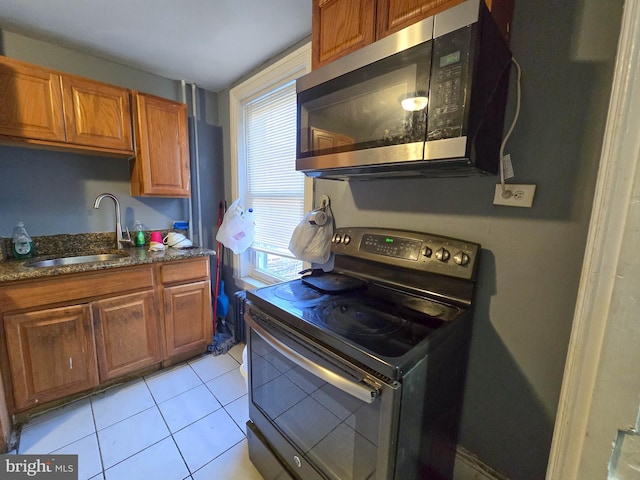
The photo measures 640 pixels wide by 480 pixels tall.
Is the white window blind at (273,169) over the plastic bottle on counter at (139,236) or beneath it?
over

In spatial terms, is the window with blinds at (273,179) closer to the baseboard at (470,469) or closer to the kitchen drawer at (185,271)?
the kitchen drawer at (185,271)

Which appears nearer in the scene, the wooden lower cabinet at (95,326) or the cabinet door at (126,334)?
the wooden lower cabinet at (95,326)

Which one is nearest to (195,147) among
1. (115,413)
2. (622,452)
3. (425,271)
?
(115,413)

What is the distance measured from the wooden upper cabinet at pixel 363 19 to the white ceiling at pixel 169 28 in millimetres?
442

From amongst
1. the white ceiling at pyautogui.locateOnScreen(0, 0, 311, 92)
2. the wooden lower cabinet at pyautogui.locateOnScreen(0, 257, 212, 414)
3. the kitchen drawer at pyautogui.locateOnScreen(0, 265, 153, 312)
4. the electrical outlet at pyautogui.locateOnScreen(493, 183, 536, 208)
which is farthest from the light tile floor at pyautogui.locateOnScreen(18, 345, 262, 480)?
the white ceiling at pyautogui.locateOnScreen(0, 0, 311, 92)

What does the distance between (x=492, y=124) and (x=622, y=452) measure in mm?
907

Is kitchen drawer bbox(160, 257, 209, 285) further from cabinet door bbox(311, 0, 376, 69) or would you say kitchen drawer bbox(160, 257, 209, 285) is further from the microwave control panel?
the microwave control panel

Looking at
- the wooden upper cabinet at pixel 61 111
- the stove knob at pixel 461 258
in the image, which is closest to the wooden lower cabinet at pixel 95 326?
the wooden upper cabinet at pixel 61 111

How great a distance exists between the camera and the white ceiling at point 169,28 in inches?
57.9

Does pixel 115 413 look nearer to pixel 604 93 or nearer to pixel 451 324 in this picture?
pixel 451 324

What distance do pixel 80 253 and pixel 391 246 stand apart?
2265mm

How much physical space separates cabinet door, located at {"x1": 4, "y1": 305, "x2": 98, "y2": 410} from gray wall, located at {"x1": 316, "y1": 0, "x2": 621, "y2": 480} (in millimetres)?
2071

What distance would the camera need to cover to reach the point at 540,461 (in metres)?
1.01

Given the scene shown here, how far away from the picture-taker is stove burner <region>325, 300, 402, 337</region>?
2.94 ft
